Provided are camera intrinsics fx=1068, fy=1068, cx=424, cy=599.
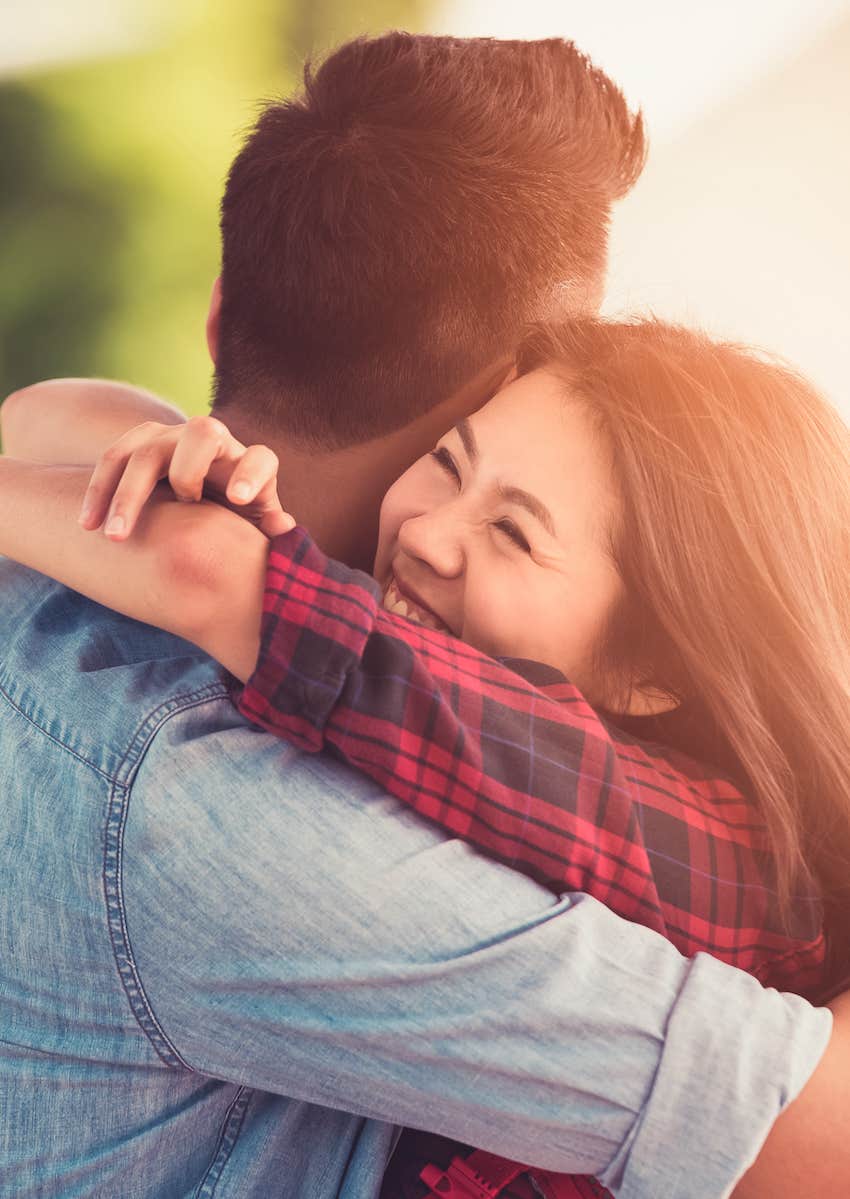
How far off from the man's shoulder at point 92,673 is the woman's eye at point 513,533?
0.34 m

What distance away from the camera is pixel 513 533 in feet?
3.57

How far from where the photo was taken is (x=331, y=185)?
4.05 feet

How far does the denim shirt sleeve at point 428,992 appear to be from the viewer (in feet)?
2.40

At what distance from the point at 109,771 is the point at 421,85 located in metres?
0.90

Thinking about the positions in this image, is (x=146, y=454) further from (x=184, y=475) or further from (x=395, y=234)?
(x=395, y=234)

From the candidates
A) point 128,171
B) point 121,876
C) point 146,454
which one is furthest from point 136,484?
point 128,171

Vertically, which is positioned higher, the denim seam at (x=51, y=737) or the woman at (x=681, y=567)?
the woman at (x=681, y=567)

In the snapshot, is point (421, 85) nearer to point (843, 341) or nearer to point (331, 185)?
point (331, 185)

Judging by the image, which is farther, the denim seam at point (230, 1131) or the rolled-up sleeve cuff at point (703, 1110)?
the denim seam at point (230, 1131)

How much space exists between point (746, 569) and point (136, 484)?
61 cm

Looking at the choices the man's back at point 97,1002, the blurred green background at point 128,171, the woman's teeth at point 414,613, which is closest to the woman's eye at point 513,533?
the woman's teeth at point 414,613

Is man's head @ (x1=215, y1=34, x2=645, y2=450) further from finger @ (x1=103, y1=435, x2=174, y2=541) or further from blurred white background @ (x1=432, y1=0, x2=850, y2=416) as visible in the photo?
blurred white background @ (x1=432, y1=0, x2=850, y2=416)

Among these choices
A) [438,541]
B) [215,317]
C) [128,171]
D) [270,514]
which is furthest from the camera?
[128,171]

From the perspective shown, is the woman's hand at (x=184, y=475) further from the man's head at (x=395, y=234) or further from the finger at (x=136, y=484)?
the man's head at (x=395, y=234)
